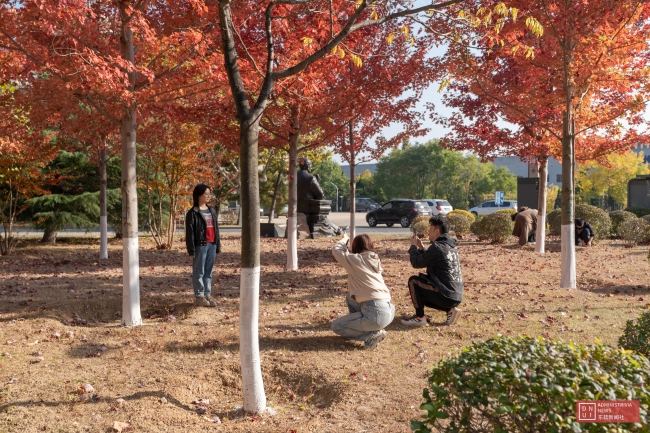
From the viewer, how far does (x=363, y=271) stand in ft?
17.4

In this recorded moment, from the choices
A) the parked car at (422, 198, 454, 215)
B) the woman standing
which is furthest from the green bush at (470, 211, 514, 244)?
the parked car at (422, 198, 454, 215)

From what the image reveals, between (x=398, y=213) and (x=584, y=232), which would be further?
(x=398, y=213)

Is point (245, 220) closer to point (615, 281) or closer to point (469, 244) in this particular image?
point (615, 281)

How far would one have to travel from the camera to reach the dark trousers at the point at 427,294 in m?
6.09

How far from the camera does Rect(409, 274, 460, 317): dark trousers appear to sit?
609 cm

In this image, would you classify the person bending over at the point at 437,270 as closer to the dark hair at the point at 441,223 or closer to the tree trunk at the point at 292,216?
the dark hair at the point at 441,223

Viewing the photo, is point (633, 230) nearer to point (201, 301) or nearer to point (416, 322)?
point (416, 322)

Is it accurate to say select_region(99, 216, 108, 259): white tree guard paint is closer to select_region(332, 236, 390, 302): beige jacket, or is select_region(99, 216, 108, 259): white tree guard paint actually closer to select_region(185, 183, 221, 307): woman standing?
select_region(185, 183, 221, 307): woman standing

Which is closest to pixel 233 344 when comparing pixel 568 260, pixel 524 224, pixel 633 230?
pixel 568 260

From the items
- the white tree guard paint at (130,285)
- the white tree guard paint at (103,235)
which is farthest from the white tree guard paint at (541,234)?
the white tree guard paint at (103,235)

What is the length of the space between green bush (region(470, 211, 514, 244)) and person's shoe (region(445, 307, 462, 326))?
1032 centimetres

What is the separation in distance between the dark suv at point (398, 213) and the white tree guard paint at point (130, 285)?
25.8 meters

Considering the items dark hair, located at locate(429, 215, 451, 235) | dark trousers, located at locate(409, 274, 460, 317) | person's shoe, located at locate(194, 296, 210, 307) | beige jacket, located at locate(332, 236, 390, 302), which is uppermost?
dark hair, located at locate(429, 215, 451, 235)

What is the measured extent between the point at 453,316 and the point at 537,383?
404 cm
